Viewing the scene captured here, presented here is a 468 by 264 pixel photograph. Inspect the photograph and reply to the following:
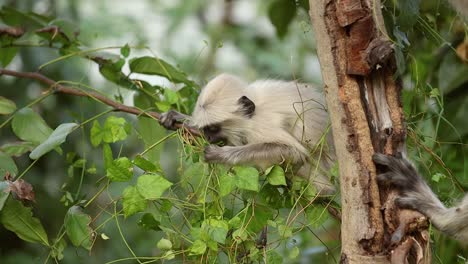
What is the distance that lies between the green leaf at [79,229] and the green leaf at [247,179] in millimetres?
571

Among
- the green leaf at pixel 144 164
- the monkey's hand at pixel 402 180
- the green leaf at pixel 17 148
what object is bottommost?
the green leaf at pixel 17 148

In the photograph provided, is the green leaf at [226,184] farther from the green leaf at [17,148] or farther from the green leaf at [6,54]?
the green leaf at [6,54]

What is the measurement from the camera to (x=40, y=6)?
5.27 metres

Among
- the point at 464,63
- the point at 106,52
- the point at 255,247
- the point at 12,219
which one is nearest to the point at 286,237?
the point at 255,247

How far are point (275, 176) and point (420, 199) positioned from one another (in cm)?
52

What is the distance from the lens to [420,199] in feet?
7.86

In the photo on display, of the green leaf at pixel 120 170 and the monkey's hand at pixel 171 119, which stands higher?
the green leaf at pixel 120 170

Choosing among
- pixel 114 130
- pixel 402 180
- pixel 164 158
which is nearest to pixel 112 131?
pixel 114 130

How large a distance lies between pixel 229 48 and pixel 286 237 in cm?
503

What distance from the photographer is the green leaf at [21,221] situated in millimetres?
2816

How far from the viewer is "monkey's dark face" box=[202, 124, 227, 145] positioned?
131 inches

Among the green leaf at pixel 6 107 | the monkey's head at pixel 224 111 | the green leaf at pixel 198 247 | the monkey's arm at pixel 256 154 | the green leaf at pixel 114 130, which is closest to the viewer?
the green leaf at pixel 198 247

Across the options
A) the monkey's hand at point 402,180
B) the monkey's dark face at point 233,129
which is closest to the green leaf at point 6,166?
the monkey's dark face at point 233,129

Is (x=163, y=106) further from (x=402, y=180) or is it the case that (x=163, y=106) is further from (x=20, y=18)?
(x=402, y=180)
